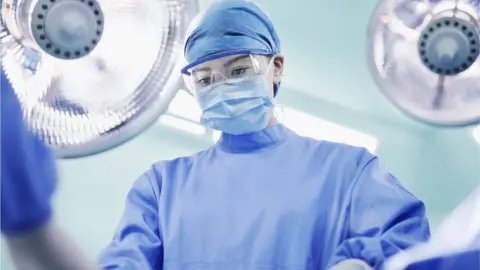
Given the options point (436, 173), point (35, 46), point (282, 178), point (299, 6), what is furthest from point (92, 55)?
point (436, 173)

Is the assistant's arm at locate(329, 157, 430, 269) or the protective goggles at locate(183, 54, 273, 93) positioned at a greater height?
the protective goggles at locate(183, 54, 273, 93)

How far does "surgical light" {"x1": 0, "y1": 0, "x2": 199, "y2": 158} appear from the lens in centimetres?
158

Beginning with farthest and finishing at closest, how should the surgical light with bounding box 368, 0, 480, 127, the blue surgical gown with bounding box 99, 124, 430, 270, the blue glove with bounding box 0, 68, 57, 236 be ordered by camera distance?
the surgical light with bounding box 368, 0, 480, 127
the blue surgical gown with bounding box 99, 124, 430, 270
the blue glove with bounding box 0, 68, 57, 236

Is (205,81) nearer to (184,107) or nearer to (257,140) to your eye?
(257,140)

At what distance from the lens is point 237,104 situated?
153 centimetres

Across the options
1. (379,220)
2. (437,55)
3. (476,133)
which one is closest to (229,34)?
(379,220)

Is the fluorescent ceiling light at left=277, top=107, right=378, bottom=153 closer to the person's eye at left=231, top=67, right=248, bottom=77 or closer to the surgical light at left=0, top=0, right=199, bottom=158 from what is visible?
the surgical light at left=0, top=0, right=199, bottom=158

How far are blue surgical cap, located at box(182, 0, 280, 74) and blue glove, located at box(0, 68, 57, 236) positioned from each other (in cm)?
78

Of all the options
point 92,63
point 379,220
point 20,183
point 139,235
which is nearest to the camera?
point 20,183

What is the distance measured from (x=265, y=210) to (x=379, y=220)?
0.23 m

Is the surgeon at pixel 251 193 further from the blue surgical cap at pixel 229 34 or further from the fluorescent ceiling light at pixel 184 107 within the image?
the fluorescent ceiling light at pixel 184 107

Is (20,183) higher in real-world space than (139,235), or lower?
higher

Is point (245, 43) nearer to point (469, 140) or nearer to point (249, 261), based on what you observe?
point (249, 261)

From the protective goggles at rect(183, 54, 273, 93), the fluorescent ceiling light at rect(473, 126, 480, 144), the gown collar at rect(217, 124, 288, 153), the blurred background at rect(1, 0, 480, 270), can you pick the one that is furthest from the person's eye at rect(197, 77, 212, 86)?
the fluorescent ceiling light at rect(473, 126, 480, 144)
